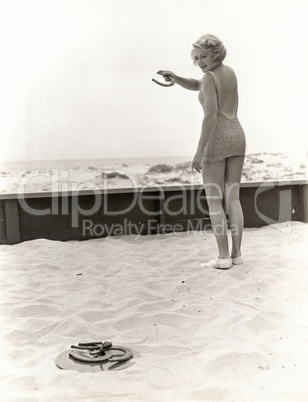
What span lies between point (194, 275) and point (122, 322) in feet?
2.05

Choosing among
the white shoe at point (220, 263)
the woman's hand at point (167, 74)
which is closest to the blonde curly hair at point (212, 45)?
the woman's hand at point (167, 74)

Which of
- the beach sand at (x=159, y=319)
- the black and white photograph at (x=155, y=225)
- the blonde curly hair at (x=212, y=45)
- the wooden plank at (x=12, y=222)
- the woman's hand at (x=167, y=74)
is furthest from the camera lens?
the wooden plank at (x=12, y=222)

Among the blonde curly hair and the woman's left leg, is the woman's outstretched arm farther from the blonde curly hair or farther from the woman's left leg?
the woman's left leg

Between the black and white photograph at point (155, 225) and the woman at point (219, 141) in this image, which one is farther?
the woman at point (219, 141)

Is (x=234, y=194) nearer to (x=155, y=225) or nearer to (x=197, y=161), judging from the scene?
(x=197, y=161)

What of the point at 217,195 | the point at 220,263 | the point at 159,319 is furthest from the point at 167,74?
the point at 159,319

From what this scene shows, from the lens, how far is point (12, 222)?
3029 millimetres

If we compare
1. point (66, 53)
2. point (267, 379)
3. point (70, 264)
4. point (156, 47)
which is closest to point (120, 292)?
point (70, 264)

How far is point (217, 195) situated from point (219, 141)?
251mm

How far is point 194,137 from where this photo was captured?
152 inches

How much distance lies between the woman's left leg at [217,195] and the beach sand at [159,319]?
0.47 feet

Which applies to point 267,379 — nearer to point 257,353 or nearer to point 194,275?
point 257,353

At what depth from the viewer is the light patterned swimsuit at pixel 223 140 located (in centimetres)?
237

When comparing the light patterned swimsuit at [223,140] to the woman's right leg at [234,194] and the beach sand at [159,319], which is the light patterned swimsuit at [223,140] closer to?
the woman's right leg at [234,194]
